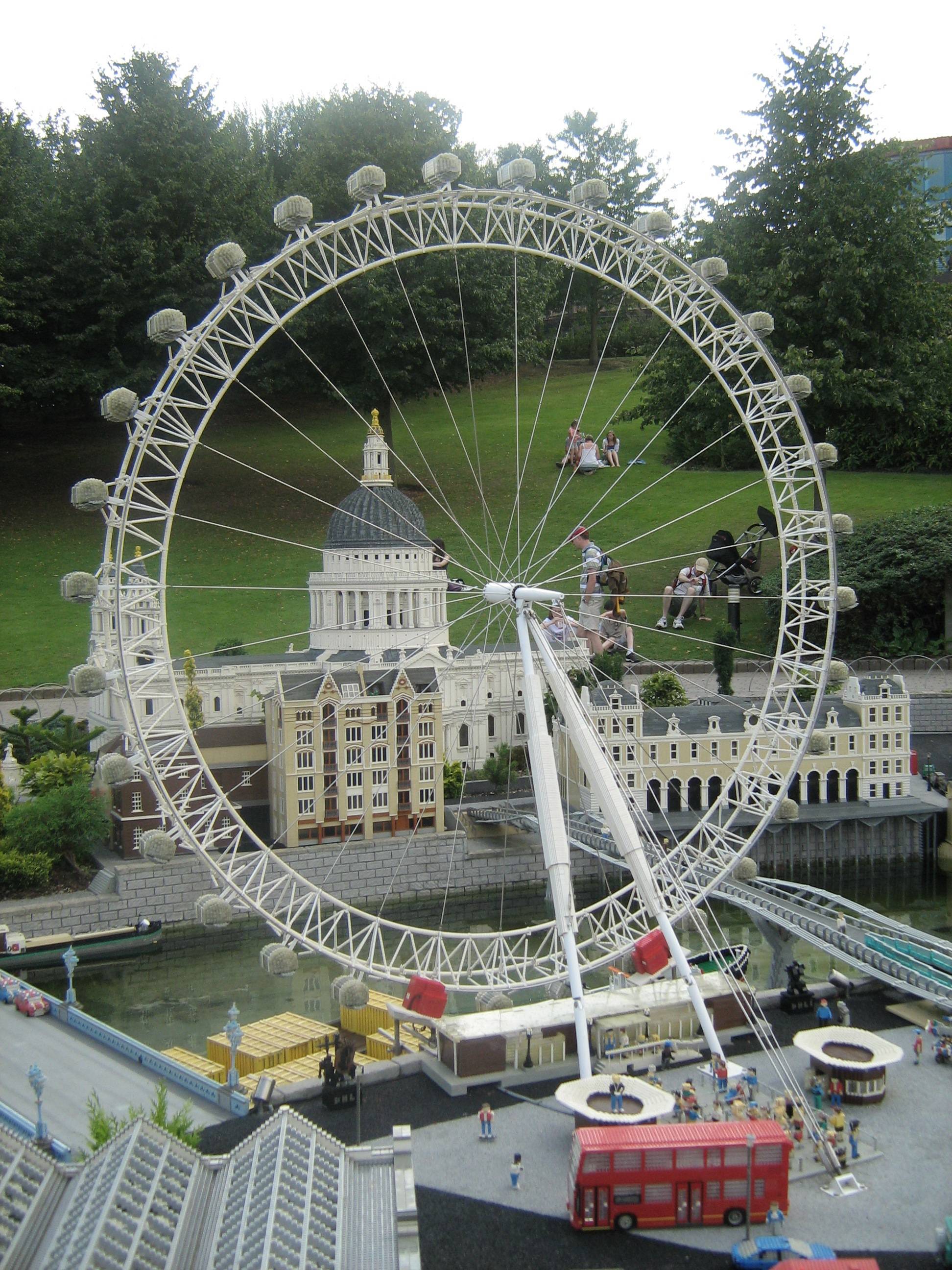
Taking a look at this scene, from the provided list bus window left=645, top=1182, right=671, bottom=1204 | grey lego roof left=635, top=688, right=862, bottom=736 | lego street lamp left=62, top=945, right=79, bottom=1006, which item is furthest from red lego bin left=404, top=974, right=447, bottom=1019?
grey lego roof left=635, top=688, right=862, bottom=736

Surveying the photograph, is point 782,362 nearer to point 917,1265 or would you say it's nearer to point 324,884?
point 324,884

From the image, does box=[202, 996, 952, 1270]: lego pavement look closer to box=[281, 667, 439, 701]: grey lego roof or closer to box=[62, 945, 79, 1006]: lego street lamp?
box=[62, 945, 79, 1006]: lego street lamp

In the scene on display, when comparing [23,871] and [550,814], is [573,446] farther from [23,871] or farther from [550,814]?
[550,814]

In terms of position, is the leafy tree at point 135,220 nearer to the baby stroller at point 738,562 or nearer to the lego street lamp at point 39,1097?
the baby stroller at point 738,562

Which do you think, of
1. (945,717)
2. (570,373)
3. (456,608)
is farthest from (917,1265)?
(570,373)

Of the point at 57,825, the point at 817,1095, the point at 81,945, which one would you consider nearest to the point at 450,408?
the point at 57,825

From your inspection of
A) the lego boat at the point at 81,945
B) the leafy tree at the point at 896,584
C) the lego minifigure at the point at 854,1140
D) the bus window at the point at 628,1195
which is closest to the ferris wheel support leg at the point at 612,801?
the lego minifigure at the point at 854,1140
